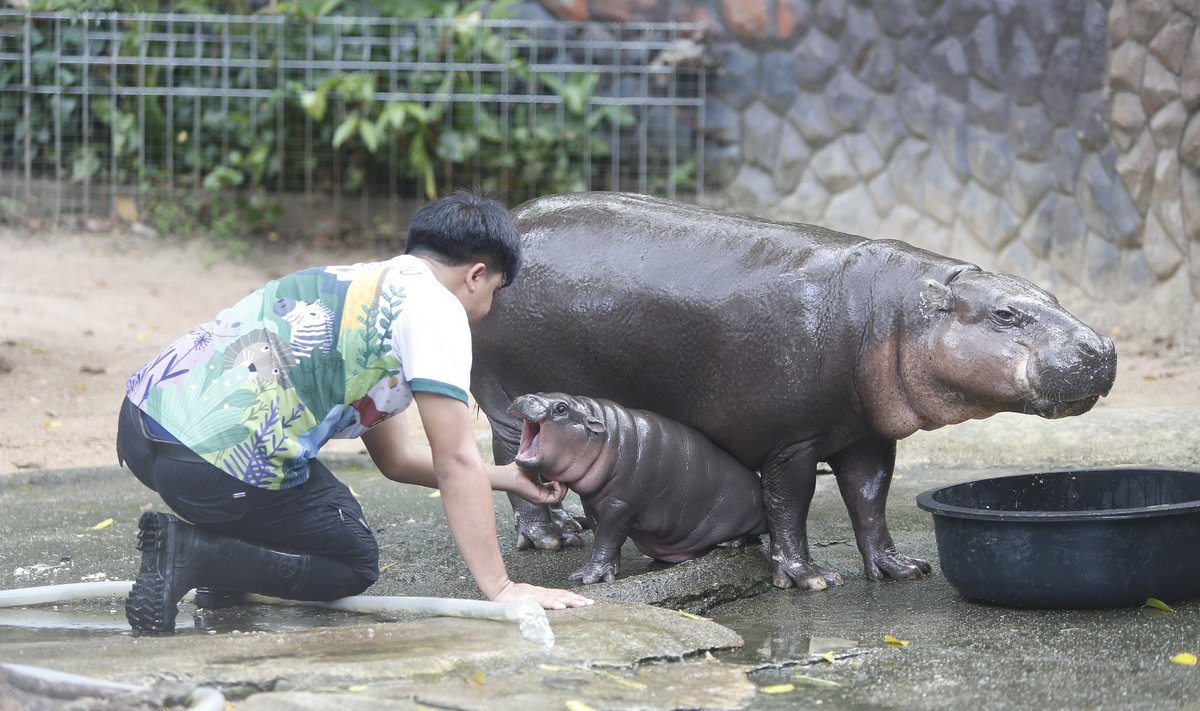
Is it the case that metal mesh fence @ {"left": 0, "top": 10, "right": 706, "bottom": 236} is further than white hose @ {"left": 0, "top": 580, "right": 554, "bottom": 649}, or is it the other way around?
metal mesh fence @ {"left": 0, "top": 10, "right": 706, "bottom": 236}

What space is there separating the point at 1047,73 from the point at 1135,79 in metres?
0.92

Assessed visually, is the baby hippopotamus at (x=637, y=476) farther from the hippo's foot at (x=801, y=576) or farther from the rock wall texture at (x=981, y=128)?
the rock wall texture at (x=981, y=128)

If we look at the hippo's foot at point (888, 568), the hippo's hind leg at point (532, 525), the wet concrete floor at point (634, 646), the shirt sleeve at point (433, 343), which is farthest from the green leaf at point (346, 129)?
the shirt sleeve at point (433, 343)

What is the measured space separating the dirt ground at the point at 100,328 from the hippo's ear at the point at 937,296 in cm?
383

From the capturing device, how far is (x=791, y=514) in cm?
450

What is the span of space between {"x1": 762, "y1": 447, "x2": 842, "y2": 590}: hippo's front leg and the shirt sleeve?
1.30 metres

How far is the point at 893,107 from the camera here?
11008 mm

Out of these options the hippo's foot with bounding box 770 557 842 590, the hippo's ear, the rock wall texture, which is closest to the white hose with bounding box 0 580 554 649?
the hippo's foot with bounding box 770 557 842 590

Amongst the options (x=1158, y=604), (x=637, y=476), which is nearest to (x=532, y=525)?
(x=637, y=476)

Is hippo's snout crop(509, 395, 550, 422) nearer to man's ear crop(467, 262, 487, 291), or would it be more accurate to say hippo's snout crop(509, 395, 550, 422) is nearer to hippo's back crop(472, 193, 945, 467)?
hippo's back crop(472, 193, 945, 467)

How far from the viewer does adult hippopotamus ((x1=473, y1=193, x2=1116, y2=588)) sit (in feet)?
13.5

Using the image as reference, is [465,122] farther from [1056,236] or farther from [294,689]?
[294,689]

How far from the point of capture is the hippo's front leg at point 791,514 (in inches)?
176

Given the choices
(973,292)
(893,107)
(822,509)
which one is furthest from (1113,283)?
(973,292)
